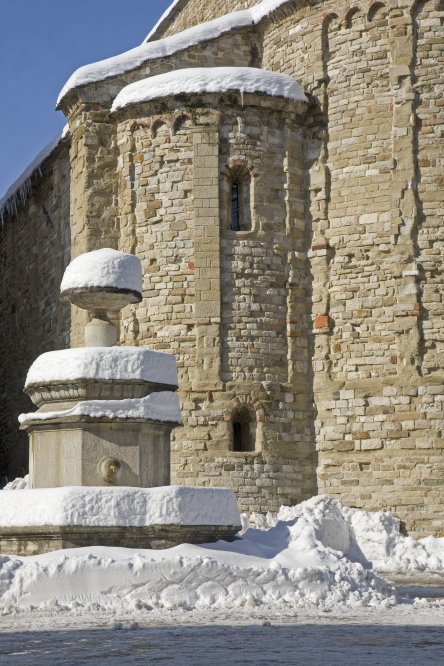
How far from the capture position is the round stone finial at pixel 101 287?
1100 centimetres

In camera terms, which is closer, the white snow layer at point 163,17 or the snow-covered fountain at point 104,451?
the snow-covered fountain at point 104,451

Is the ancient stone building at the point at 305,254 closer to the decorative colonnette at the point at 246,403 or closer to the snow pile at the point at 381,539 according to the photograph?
the decorative colonnette at the point at 246,403

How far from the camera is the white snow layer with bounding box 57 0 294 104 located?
1958 cm

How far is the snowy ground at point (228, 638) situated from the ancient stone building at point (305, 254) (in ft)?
29.7

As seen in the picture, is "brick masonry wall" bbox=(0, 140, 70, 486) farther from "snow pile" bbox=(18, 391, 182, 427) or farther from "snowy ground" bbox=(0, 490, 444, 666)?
"snowy ground" bbox=(0, 490, 444, 666)

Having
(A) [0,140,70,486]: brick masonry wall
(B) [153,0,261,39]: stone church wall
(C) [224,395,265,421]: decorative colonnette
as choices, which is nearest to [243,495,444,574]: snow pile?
(C) [224,395,265,421]: decorative colonnette

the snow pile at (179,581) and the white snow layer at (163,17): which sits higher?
the white snow layer at (163,17)

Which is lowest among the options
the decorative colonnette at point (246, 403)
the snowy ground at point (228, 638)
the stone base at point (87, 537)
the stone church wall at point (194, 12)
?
the snowy ground at point (228, 638)

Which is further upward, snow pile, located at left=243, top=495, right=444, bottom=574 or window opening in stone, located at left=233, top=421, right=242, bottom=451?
window opening in stone, located at left=233, top=421, right=242, bottom=451

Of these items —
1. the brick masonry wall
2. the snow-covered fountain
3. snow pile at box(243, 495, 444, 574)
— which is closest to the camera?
the snow-covered fountain

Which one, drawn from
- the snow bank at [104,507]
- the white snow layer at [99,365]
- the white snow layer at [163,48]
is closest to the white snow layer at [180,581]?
the snow bank at [104,507]

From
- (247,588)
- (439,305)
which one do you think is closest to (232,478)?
(439,305)

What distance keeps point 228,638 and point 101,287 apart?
5.10m

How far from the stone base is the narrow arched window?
9.46m
